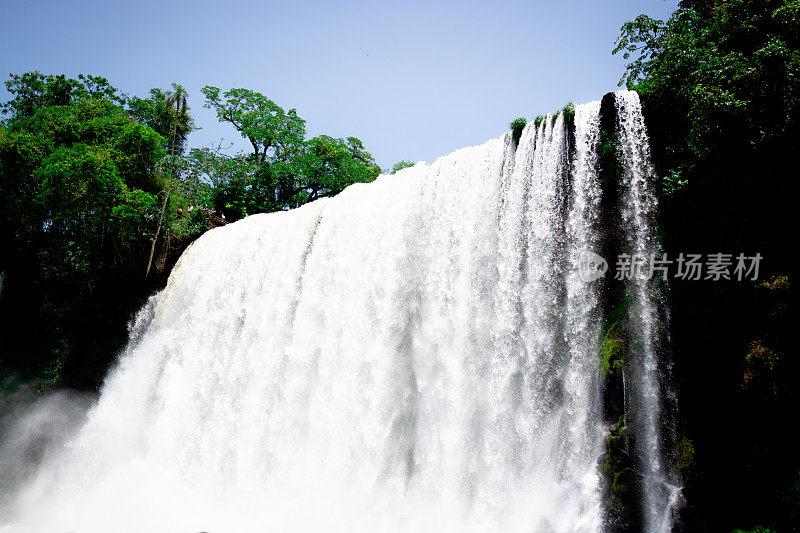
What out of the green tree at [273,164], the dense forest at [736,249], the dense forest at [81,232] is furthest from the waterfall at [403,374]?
the green tree at [273,164]

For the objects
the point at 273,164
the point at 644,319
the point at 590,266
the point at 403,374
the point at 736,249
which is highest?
the point at 273,164

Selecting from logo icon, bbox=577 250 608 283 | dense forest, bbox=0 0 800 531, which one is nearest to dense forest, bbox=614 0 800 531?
dense forest, bbox=0 0 800 531

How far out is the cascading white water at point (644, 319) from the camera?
200 inches

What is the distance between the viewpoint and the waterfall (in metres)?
5.91

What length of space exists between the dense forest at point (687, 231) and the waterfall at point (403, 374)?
49 cm

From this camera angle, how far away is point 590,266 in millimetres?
6121

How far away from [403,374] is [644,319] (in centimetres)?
357

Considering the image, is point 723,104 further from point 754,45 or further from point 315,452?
point 315,452

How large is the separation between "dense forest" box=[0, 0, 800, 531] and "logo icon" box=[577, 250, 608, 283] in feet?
2.75

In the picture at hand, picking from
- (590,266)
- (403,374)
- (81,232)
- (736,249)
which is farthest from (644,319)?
(81,232)

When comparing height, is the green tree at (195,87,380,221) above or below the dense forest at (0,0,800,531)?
above

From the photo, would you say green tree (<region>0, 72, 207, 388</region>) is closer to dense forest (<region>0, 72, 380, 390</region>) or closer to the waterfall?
dense forest (<region>0, 72, 380, 390</region>)

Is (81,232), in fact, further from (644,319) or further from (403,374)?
(644,319)

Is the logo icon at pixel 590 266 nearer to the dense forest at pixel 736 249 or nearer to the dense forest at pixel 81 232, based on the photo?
the dense forest at pixel 736 249
